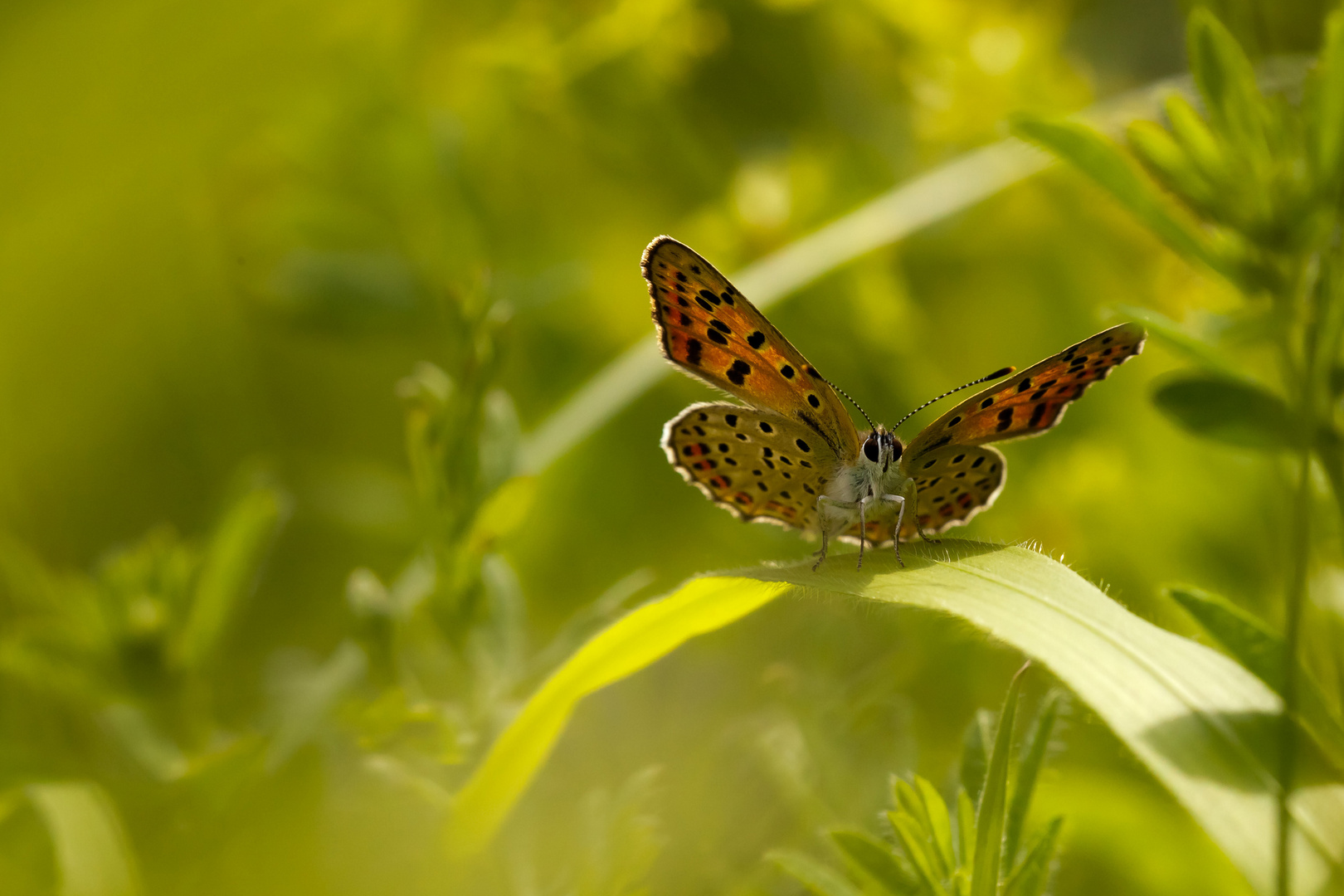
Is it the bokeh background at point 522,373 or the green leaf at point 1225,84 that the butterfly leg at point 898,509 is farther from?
the green leaf at point 1225,84

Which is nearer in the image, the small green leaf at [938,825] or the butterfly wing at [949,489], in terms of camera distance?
the small green leaf at [938,825]

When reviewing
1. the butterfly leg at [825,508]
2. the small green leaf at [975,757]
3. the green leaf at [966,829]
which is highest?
the butterfly leg at [825,508]

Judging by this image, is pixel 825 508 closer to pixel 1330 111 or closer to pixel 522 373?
pixel 1330 111

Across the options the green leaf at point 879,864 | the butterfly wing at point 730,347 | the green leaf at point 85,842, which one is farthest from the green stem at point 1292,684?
the green leaf at point 85,842

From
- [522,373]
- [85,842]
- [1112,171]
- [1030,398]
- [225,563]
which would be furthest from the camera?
[522,373]

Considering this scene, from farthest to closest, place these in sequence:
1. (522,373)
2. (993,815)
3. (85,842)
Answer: (522,373), (85,842), (993,815)

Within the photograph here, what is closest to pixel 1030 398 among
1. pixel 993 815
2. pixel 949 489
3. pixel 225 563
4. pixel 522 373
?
pixel 949 489

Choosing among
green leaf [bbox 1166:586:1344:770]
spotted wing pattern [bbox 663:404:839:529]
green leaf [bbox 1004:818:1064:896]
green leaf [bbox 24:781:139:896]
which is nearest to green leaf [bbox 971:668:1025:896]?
green leaf [bbox 1004:818:1064:896]

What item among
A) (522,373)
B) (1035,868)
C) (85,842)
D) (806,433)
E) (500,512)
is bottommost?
(1035,868)
